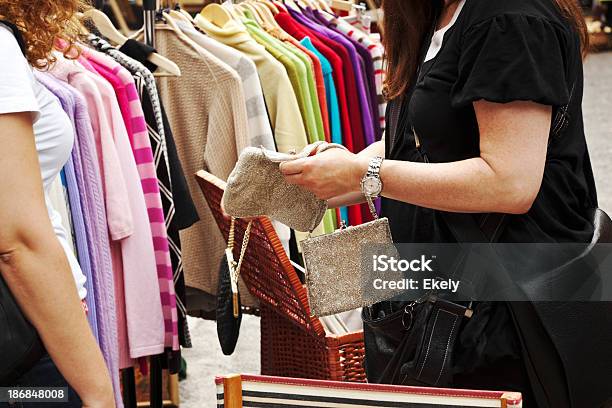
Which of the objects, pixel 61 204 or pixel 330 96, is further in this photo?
pixel 330 96

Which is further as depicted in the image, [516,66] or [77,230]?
[77,230]

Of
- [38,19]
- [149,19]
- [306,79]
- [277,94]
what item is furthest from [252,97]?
[38,19]

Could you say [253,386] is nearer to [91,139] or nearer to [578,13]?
[578,13]

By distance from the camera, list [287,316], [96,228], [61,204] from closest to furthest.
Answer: [61,204], [96,228], [287,316]

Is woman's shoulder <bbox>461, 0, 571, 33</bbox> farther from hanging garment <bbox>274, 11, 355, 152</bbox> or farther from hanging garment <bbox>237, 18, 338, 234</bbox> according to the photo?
hanging garment <bbox>274, 11, 355, 152</bbox>

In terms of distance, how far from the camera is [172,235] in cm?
254

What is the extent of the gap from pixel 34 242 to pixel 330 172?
0.45m

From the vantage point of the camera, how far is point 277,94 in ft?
9.51

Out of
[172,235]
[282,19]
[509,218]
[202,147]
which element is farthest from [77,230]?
[282,19]

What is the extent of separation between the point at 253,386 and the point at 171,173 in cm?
131

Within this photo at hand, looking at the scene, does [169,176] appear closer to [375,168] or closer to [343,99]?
[343,99]

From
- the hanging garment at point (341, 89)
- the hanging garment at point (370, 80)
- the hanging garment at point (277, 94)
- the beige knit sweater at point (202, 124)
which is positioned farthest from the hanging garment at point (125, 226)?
the hanging garment at point (370, 80)

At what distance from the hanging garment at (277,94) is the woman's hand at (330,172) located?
4.53 feet

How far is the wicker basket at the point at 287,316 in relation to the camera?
2195 mm
